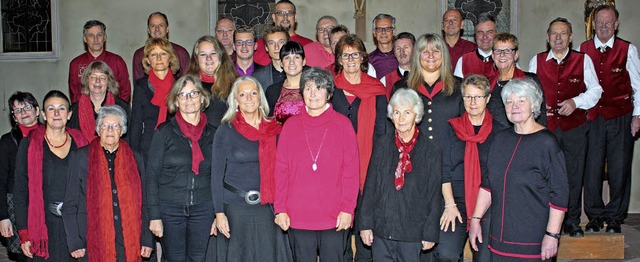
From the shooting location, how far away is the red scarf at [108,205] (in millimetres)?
4867

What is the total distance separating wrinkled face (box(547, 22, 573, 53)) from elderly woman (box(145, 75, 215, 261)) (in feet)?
10.4

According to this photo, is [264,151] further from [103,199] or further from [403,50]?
[403,50]

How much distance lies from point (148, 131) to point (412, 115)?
220 cm

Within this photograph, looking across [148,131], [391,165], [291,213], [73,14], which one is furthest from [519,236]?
[73,14]

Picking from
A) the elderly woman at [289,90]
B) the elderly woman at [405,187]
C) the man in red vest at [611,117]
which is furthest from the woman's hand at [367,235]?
the man in red vest at [611,117]

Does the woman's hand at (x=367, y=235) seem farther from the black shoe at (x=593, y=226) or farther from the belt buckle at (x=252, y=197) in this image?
the black shoe at (x=593, y=226)

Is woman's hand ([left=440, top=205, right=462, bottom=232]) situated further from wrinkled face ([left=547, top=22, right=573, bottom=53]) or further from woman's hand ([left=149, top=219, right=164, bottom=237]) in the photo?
wrinkled face ([left=547, top=22, right=573, bottom=53])

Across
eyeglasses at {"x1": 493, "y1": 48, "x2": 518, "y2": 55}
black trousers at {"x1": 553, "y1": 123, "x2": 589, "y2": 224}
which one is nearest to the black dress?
eyeglasses at {"x1": 493, "y1": 48, "x2": 518, "y2": 55}

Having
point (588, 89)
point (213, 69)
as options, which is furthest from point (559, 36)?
point (213, 69)

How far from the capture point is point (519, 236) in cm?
426

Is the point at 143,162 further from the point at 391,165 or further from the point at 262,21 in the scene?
the point at 262,21

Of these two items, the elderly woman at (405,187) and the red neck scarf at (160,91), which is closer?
the elderly woman at (405,187)

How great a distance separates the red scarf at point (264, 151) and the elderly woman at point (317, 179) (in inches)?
3.7

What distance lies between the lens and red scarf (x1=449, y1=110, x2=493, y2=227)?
4723 millimetres
